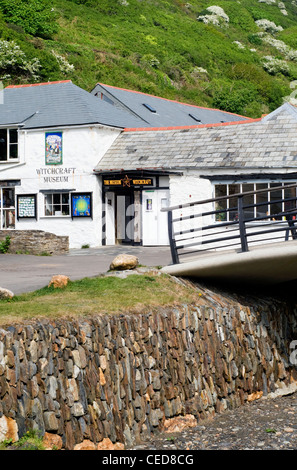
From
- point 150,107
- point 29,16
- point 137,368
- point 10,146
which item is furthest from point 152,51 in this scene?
point 137,368

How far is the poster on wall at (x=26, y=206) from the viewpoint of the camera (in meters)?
31.0

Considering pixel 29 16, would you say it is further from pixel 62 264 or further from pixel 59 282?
pixel 59 282

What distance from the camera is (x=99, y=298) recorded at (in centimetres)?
1277

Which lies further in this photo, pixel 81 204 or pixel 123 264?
pixel 81 204

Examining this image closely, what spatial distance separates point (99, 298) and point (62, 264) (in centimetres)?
939

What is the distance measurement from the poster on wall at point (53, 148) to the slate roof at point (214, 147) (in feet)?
6.12

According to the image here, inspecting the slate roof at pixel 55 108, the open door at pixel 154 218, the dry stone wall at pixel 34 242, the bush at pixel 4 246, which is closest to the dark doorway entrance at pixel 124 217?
the open door at pixel 154 218

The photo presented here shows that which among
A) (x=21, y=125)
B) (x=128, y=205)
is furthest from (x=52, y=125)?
(x=128, y=205)

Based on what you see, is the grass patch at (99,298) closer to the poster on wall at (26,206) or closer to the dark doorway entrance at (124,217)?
the dark doorway entrance at (124,217)

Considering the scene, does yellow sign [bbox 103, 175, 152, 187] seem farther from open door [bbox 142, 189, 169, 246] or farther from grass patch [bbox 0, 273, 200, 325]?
grass patch [bbox 0, 273, 200, 325]

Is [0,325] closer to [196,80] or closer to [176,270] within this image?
[176,270]

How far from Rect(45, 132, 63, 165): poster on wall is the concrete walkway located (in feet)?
14.6

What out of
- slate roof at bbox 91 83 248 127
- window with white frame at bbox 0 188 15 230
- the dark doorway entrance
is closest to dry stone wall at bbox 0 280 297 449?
the dark doorway entrance

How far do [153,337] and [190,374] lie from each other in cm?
119
